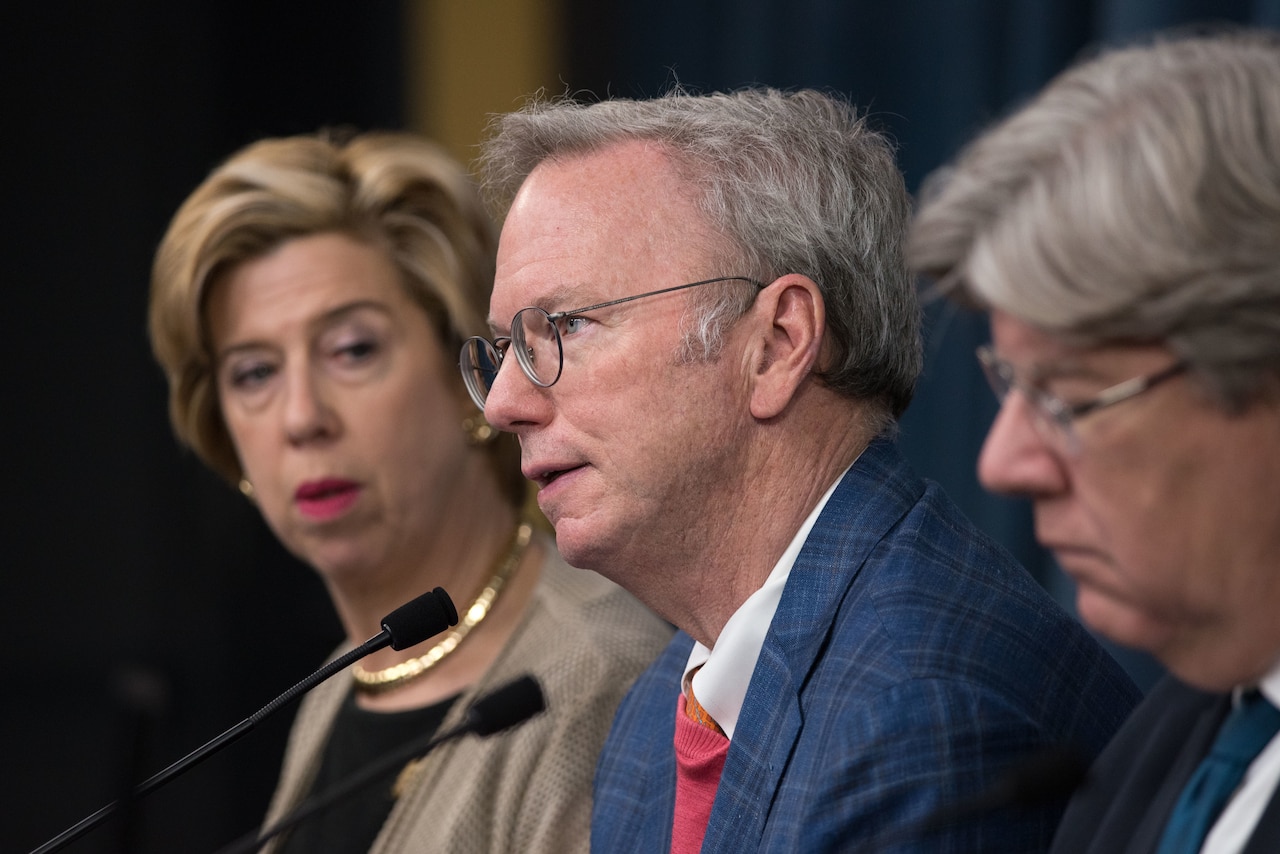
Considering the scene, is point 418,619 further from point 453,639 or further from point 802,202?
point 453,639

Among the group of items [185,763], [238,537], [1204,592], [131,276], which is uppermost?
[1204,592]

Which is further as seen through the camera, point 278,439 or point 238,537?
point 238,537

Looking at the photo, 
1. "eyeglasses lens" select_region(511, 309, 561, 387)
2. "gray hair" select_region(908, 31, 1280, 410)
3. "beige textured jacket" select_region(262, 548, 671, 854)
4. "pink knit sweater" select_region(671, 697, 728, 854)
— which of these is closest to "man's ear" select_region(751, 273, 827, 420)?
"eyeglasses lens" select_region(511, 309, 561, 387)

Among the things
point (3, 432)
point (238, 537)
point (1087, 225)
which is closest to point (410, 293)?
point (1087, 225)

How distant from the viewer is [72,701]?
4246mm

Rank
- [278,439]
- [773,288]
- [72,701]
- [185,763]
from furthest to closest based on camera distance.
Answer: [72,701], [278,439], [773,288], [185,763]

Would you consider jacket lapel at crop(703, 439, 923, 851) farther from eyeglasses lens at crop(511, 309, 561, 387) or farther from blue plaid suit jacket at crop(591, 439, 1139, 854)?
eyeglasses lens at crop(511, 309, 561, 387)

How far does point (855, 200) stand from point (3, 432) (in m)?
3.45

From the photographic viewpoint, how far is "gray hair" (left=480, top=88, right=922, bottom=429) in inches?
61.8

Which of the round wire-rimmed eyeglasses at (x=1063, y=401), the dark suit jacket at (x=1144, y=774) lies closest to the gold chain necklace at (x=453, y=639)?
the dark suit jacket at (x=1144, y=774)

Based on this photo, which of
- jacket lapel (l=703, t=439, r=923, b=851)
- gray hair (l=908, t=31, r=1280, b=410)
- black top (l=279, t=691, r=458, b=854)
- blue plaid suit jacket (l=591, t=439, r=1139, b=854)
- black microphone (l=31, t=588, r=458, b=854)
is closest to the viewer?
gray hair (l=908, t=31, r=1280, b=410)

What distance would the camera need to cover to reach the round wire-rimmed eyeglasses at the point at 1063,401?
97 cm

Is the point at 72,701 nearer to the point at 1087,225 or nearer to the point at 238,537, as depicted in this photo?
the point at 238,537

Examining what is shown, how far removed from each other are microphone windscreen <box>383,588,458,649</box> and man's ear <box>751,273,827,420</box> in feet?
1.31
